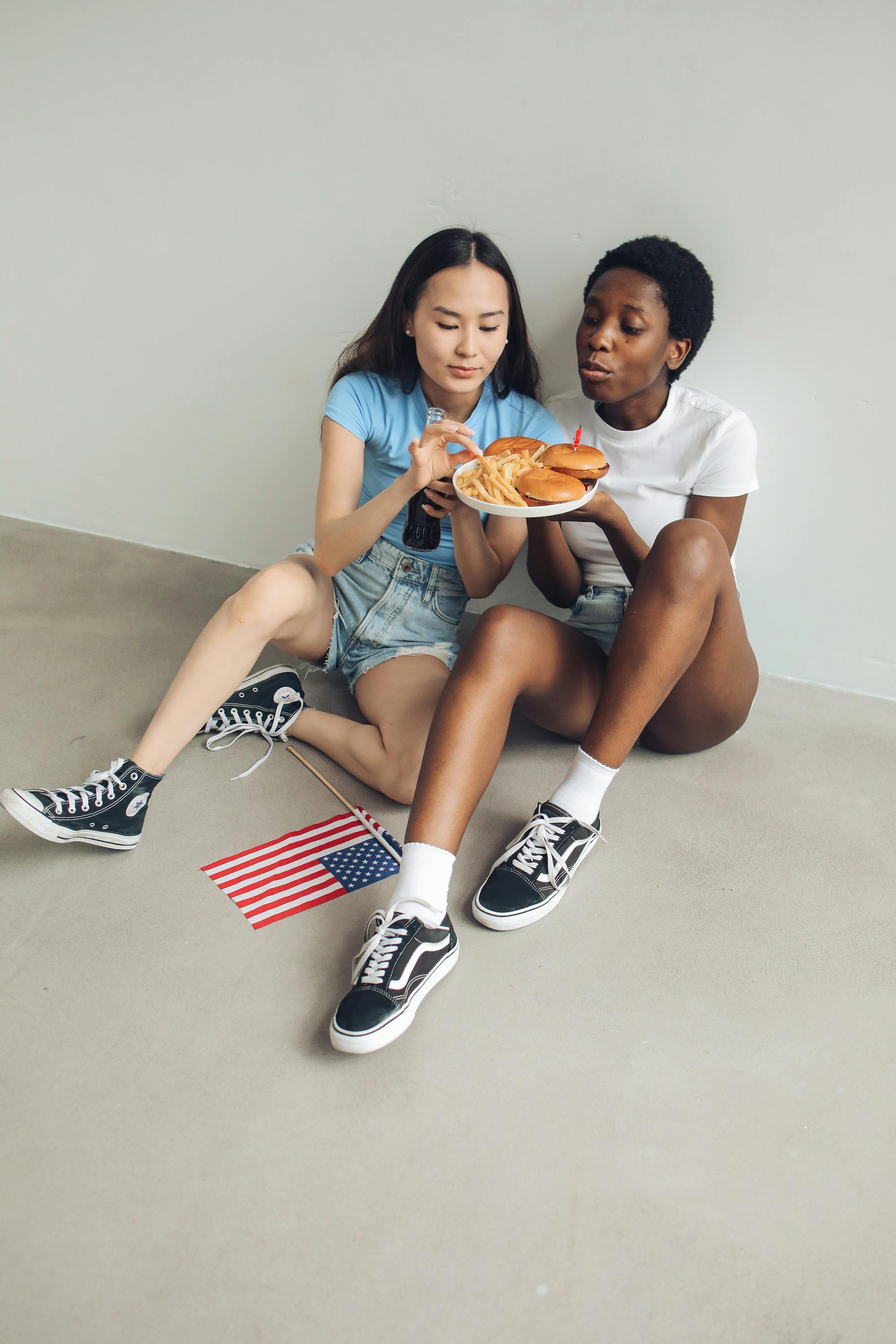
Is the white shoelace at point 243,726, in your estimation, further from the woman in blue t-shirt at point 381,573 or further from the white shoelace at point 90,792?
the white shoelace at point 90,792

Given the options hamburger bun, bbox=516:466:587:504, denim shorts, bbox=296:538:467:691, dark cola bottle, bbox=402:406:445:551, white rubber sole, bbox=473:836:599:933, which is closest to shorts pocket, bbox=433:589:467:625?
denim shorts, bbox=296:538:467:691

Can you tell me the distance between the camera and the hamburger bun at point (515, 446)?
164cm

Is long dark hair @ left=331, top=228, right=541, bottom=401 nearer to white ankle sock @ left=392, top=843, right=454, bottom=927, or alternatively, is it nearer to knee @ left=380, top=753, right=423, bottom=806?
knee @ left=380, top=753, right=423, bottom=806

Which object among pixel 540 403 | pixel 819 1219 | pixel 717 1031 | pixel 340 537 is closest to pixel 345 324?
pixel 540 403

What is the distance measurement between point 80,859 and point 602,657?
1048 mm

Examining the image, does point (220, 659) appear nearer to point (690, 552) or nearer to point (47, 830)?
point (47, 830)

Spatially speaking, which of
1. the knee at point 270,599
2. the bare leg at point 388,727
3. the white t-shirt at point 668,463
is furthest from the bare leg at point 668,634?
the knee at point 270,599

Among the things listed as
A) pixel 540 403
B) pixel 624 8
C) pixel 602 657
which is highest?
pixel 624 8

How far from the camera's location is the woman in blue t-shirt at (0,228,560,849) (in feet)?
5.24

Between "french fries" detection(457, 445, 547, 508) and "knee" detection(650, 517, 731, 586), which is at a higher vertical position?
"french fries" detection(457, 445, 547, 508)

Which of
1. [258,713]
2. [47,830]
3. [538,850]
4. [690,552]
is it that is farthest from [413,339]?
[47,830]

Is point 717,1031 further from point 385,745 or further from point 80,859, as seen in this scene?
point 80,859

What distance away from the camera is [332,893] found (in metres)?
1.58

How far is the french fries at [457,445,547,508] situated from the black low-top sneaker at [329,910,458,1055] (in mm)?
679
